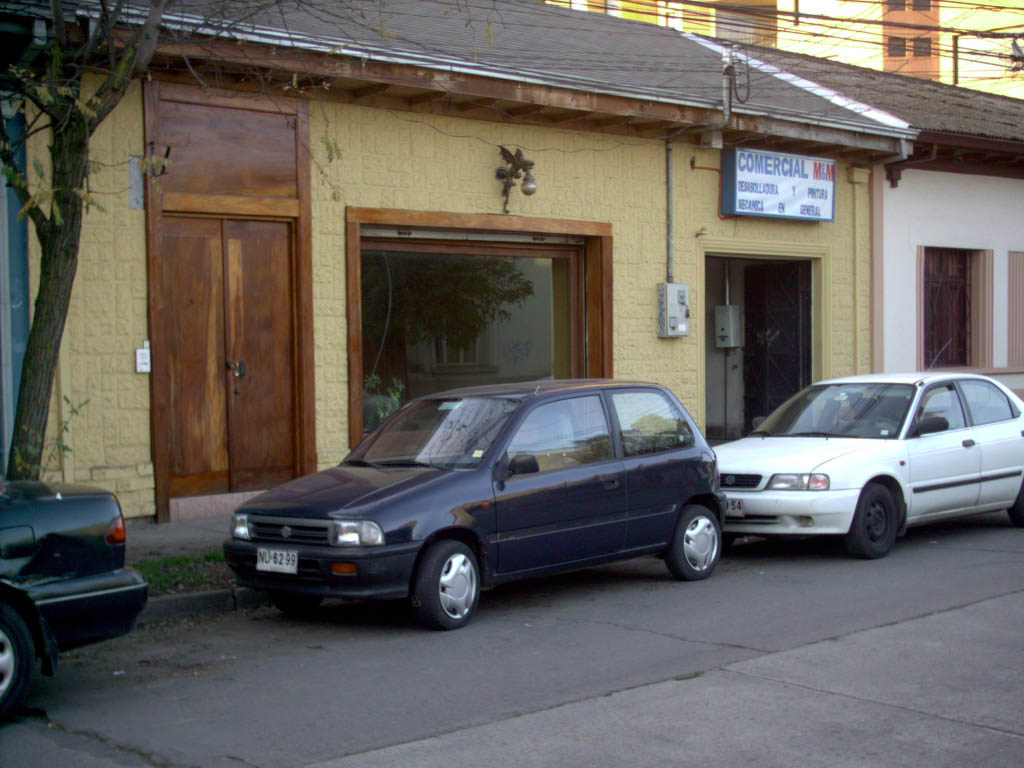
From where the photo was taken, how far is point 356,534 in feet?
23.5

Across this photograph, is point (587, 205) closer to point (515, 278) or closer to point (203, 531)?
point (515, 278)

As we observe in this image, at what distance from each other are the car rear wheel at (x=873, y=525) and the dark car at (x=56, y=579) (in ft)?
19.4

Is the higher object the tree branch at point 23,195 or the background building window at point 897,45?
the background building window at point 897,45

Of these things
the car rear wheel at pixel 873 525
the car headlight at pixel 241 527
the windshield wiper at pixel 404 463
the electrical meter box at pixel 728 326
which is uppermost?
the electrical meter box at pixel 728 326

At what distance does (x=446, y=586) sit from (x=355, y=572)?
630 millimetres

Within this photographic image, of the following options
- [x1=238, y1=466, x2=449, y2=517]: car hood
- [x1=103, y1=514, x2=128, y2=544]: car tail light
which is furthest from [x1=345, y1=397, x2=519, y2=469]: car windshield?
[x1=103, y1=514, x2=128, y2=544]: car tail light

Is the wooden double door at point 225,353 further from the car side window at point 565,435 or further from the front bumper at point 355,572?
the car side window at point 565,435

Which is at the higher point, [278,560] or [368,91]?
[368,91]

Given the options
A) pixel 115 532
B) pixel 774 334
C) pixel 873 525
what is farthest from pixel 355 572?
pixel 774 334

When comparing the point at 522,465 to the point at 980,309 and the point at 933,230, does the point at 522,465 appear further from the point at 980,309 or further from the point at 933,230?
the point at 980,309

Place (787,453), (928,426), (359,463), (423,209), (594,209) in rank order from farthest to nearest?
(594,209) < (423,209) < (928,426) < (787,453) < (359,463)

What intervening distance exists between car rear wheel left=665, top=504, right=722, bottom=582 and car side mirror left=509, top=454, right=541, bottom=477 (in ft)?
4.99

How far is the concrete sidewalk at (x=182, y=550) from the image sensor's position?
7987 mm

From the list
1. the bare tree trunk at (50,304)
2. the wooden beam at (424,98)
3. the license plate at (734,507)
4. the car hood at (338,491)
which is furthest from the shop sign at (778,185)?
the bare tree trunk at (50,304)
